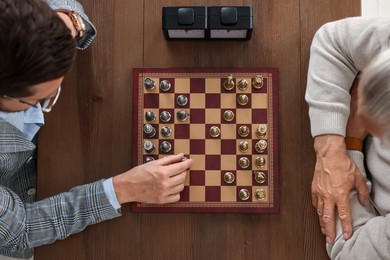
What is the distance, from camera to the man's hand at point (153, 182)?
5.28 feet

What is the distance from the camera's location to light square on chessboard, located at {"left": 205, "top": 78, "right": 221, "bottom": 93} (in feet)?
5.58

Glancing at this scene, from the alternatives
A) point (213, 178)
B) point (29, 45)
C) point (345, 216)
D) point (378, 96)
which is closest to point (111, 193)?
point (213, 178)

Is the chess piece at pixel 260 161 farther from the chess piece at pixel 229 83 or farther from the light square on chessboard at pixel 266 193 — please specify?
the chess piece at pixel 229 83

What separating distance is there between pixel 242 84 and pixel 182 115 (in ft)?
Answer: 0.81

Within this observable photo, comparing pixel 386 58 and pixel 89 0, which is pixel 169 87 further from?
pixel 386 58

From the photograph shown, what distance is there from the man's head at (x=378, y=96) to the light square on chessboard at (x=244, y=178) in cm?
59

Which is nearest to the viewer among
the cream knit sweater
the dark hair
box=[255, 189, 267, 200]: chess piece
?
the dark hair

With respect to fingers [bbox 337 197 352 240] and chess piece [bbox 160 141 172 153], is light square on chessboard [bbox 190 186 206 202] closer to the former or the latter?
chess piece [bbox 160 141 172 153]

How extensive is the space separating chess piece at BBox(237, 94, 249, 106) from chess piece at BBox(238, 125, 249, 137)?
0.09m

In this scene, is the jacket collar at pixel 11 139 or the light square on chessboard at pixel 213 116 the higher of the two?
the light square on chessboard at pixel 213 116

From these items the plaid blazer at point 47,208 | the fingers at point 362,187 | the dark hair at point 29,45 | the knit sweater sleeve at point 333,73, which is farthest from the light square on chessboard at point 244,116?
the dark hair at point 29,45

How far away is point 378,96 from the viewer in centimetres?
109

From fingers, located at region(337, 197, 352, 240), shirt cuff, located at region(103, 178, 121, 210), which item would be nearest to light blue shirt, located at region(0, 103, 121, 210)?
shirt cuff, located at region(103, 178, 121, 210)

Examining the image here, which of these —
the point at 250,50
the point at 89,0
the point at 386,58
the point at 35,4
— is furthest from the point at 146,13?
the point at 386,58
